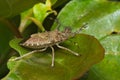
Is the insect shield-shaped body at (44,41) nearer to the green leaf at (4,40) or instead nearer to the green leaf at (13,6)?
the green leaf at (13,6)

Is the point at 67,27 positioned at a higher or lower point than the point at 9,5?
lower

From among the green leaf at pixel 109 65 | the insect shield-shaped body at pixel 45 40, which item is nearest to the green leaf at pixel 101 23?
the green leaf at pixel 109 65

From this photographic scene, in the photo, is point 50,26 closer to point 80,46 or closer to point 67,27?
point 67,27

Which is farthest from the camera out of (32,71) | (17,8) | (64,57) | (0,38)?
(0,38)

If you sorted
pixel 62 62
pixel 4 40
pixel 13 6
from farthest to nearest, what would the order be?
1. pixel 4 40
2. pixel 13 6
3. pixel 62 62

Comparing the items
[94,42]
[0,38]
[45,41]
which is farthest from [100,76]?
[0,38]

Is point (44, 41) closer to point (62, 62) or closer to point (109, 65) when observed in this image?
point (62, 62)

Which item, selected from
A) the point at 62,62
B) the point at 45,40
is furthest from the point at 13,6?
the point at 62,62

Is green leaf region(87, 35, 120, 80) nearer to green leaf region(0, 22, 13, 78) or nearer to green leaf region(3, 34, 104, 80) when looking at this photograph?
green leaf region(3, 34, 104, 80)
